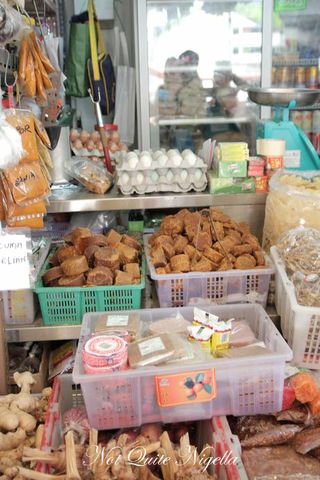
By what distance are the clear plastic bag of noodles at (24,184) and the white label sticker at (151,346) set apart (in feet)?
2.15

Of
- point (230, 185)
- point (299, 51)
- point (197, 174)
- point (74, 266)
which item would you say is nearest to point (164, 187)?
point (197, 174)

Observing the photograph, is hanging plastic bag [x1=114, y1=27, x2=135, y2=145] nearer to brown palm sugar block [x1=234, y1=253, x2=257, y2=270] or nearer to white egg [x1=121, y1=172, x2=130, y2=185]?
white egg [x1=121, y1=172, x2=130, y2=185]

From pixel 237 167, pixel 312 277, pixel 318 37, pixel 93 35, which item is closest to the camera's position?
pixel 312 277

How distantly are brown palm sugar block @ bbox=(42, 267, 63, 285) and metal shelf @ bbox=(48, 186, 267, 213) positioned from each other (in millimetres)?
375

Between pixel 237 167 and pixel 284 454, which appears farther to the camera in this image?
pixel 237 167

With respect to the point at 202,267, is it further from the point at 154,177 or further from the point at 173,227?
the point at 154,177

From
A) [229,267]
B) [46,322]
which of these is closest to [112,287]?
[46,322]

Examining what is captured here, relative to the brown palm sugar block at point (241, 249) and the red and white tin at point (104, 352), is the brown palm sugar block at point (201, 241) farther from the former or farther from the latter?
the red and white tin at point (104, 352)

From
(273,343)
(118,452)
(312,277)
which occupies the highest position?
(312,277)

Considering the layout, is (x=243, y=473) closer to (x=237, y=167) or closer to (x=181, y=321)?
(x=181, y=321)

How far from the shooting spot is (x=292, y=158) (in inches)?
100

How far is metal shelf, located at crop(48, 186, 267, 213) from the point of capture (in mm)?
2293

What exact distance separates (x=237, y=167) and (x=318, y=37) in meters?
2.92

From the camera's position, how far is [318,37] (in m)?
4.63
